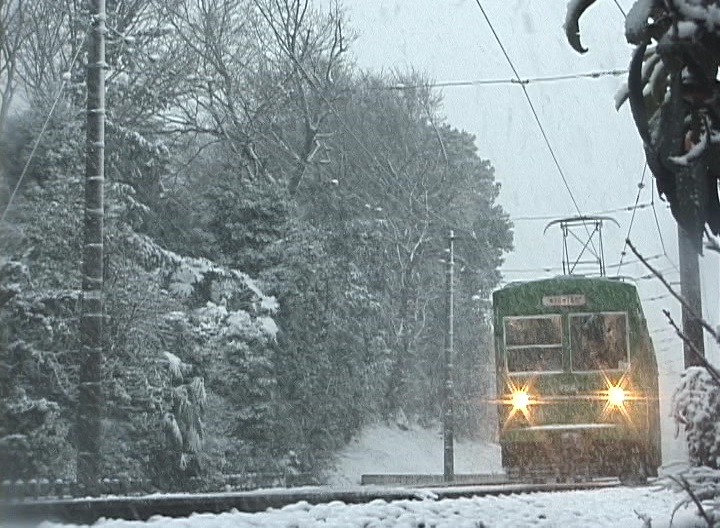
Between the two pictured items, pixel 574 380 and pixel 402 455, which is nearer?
pixel 574 380

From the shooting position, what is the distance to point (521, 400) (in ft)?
43.0

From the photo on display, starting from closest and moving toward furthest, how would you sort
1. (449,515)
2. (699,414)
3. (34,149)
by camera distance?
1. (699,414)
2. (449,515)
3. (34,149)

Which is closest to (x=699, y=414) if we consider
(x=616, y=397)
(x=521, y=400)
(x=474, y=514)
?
(x=474, y=514)

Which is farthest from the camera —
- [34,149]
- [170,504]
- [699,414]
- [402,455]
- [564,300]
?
[402,455]

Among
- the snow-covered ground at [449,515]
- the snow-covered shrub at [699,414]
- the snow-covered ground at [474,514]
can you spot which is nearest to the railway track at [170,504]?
the snow-covered ground at [474,514]

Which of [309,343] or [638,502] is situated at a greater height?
[309,343]

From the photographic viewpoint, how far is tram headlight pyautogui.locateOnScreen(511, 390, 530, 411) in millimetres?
13078

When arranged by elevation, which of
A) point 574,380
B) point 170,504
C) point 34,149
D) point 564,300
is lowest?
point 170,504

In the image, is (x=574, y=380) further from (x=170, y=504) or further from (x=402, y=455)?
(x=402, y=455)

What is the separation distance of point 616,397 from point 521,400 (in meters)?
1.07

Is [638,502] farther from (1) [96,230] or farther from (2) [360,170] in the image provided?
(2) [360,170]

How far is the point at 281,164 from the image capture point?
29.0 meters

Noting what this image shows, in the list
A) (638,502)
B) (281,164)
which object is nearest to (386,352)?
(281,164)

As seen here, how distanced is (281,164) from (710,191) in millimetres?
27543
